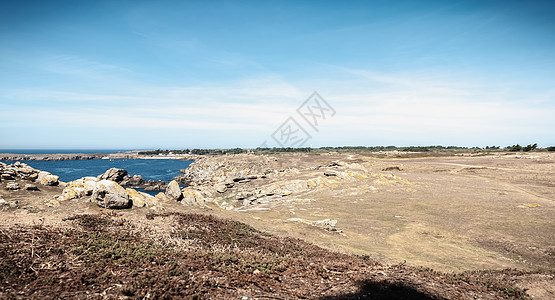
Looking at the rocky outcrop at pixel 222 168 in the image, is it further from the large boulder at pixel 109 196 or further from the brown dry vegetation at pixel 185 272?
the brown dry vegetation at pixel 185 272

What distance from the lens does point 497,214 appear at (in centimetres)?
2412

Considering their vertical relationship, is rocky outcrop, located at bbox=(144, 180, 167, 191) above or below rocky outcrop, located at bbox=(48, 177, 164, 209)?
below

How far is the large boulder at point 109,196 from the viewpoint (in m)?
18.9

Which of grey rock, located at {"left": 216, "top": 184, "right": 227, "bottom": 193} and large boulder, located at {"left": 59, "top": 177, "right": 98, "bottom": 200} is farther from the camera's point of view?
grey rock, located at {"left": 216, "top": 184, "right": 227, "bottom": 193}

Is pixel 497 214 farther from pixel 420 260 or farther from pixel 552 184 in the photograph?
pixel 552 184

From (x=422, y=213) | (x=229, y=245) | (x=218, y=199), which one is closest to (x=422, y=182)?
(x=422, y=213)

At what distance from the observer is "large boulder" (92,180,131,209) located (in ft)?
62.0

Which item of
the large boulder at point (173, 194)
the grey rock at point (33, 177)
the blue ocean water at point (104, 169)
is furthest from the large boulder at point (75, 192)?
the blue ocean water at point (104, 169)

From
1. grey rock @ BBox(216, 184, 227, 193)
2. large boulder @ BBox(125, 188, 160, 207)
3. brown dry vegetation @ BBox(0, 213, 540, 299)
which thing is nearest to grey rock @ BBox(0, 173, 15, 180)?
large boulder @ BBox(125, 188, 160, 207)

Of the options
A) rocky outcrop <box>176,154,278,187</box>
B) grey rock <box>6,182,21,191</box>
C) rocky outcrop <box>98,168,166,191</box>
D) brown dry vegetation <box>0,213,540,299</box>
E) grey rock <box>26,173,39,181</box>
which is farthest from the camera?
rocky outcrop <box>176,154,278,187</box>

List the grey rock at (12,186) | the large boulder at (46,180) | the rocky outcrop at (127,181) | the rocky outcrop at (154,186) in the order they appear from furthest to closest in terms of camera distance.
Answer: the rocky outcrop at (127,181)
the rocky outcrop at (154,186)
the large boulder at (46,180)
the grey rock at (12,186)

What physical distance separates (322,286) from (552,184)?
48.8 m

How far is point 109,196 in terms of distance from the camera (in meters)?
18.9

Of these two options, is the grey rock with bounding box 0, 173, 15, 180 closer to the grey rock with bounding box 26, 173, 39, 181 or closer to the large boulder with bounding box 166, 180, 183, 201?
the grey rock with bounding box 26, 173, 39, 181
